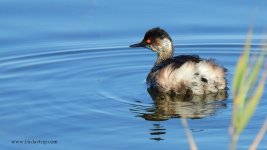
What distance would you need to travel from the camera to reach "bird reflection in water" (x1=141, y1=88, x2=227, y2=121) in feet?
25.6

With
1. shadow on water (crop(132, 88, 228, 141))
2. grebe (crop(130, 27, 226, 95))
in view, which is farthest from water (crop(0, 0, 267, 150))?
grebe (crop(130, 27, 226, 95))

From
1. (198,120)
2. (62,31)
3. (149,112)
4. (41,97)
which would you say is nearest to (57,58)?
(62,31)

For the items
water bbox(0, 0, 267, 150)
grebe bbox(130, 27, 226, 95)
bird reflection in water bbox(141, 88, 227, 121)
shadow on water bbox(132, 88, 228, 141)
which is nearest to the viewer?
water bbox(0, 0, 267, 150)

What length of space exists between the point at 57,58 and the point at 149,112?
8.04 ft

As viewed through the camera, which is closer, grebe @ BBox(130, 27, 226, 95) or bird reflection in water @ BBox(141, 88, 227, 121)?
bird reflection in water @ BBox(141, 88, 227, 121)

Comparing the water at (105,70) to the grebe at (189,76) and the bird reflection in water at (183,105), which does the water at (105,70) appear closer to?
the bird reflection in water at (183,105)

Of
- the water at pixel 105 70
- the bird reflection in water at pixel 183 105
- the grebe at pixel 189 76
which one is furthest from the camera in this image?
the grebe at pixel 189 76

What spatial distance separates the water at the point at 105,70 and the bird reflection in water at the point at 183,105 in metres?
0.01

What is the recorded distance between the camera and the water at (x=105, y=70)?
7.09 metres

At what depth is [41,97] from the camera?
8.38 meters

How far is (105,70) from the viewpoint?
379 inches

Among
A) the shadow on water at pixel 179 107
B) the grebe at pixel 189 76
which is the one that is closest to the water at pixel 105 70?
the shadow on water at pixel 179 107

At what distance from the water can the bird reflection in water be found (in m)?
0.01

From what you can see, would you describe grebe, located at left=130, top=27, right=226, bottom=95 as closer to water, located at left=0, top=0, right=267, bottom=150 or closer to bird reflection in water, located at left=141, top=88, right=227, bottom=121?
bird reflection in water, located at left=141, top=88, right=227, bottom=121
